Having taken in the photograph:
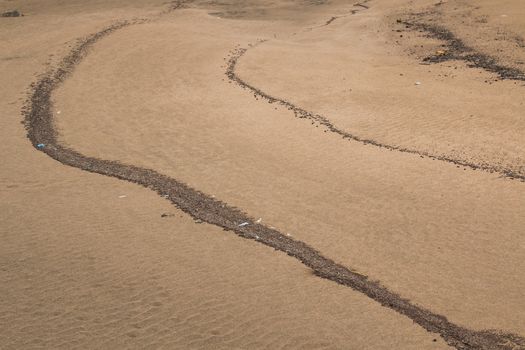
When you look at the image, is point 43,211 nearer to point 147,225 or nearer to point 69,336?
point 147,225

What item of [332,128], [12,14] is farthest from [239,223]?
[12,14]

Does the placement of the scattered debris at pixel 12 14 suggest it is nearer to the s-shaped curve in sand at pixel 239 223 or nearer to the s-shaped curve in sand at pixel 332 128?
the s-shaped curve in sand at pixel 239 223

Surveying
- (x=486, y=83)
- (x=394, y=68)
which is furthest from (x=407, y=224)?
(x=394, y=68)

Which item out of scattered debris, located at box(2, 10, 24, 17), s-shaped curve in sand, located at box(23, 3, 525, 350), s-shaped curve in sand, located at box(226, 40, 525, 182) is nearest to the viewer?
s-shaped curve in sand, located at box(23, 3, 525, 350)

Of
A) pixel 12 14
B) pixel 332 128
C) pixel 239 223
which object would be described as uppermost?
pixel 12 14

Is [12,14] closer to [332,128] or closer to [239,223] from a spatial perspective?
[332,128]

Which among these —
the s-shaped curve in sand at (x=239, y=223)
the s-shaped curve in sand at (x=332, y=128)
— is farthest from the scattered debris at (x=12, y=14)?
the s-shaped curve in sand at (x=332, y=128)

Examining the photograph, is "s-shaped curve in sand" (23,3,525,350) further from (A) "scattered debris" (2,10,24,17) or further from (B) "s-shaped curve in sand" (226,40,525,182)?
(A) "scattered debris" (2,10,24,17)

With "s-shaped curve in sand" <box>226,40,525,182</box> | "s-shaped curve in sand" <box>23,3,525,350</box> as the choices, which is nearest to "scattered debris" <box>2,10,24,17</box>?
"s-shaped curve in sand" <box>23,3,525,350</box>
